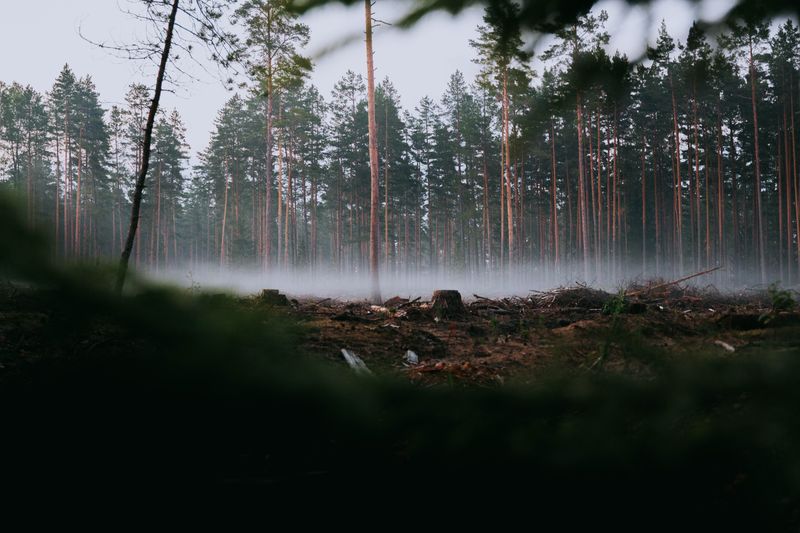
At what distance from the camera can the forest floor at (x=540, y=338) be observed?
3.09ft

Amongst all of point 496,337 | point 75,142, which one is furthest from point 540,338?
point 75,142

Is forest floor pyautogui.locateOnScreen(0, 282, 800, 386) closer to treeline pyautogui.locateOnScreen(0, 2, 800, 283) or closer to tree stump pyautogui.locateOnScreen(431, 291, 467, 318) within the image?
tree stump pyautogui.locateOnScreen(431, 291, 467, 318)

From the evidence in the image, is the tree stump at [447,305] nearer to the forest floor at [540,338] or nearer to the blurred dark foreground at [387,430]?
the forest floor at [540,338]

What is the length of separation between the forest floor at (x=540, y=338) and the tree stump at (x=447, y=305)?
79 mm

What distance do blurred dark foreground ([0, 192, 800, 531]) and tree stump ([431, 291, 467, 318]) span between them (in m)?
6.25

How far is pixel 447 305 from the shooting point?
23.7 ft

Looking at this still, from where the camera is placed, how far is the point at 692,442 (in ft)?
2.34

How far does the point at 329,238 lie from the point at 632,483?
260 feet

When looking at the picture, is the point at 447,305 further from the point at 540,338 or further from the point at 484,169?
the point at 484,169

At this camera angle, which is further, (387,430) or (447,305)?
(447,305)

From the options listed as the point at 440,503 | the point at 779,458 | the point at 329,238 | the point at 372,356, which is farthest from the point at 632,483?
the point at 329,238

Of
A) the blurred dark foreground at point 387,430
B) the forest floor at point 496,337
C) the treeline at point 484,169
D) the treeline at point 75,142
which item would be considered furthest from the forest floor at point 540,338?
the treeline at point 75,142

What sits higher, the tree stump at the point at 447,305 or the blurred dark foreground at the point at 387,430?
the blurred dark foreground at the point at 387,430

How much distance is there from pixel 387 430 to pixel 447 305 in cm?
658
